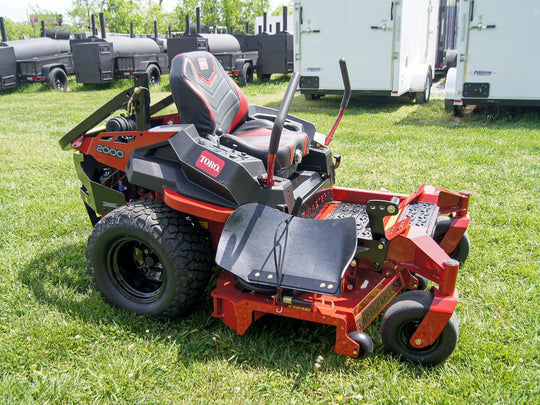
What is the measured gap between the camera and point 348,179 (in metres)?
5.56

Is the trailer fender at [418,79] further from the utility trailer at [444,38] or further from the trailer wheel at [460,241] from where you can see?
the trailer wheel at [460,241]

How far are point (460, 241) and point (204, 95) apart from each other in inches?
81.1

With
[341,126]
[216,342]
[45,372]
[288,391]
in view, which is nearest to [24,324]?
[45,372]

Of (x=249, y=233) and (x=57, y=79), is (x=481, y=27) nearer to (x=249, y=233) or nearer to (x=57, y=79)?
(x=249, y=233)

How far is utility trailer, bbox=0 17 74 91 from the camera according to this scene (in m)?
14.2

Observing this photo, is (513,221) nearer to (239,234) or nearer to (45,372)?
(239,234)

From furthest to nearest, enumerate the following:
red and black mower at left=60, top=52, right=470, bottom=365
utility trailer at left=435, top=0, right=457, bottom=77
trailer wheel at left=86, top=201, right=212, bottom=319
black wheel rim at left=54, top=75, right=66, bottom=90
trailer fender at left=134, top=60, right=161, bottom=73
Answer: trailer fender at left=134, top=60, right=161, bottom=73, black wheel rim at left=54, top=75, right=66, bottom=90, utility trailer at left=435, top=0, right=457, bottom=77, trailer wheel at left=86, top=201, right=212, bottom=319, red and black mower at left=60, top=52, right=470, bottom=365

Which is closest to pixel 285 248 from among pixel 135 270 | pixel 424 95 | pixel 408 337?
pixel 408 337

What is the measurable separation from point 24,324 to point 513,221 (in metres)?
3.78

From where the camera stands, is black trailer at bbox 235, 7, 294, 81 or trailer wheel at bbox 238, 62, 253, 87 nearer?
trailer wheel at bbox 238, 62, 253, 87

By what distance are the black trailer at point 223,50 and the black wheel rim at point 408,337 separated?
12303 mm

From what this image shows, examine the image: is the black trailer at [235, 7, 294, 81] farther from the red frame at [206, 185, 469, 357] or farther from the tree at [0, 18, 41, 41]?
the tree at [0, 18, 41, 41]

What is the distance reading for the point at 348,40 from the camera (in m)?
9.81

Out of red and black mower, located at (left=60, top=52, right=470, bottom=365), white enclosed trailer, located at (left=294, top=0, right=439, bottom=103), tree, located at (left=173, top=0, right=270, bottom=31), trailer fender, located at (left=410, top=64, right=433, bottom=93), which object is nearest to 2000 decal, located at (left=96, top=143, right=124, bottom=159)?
red and black mower, located at (left=60, top=52, right=470, bottom=365)
